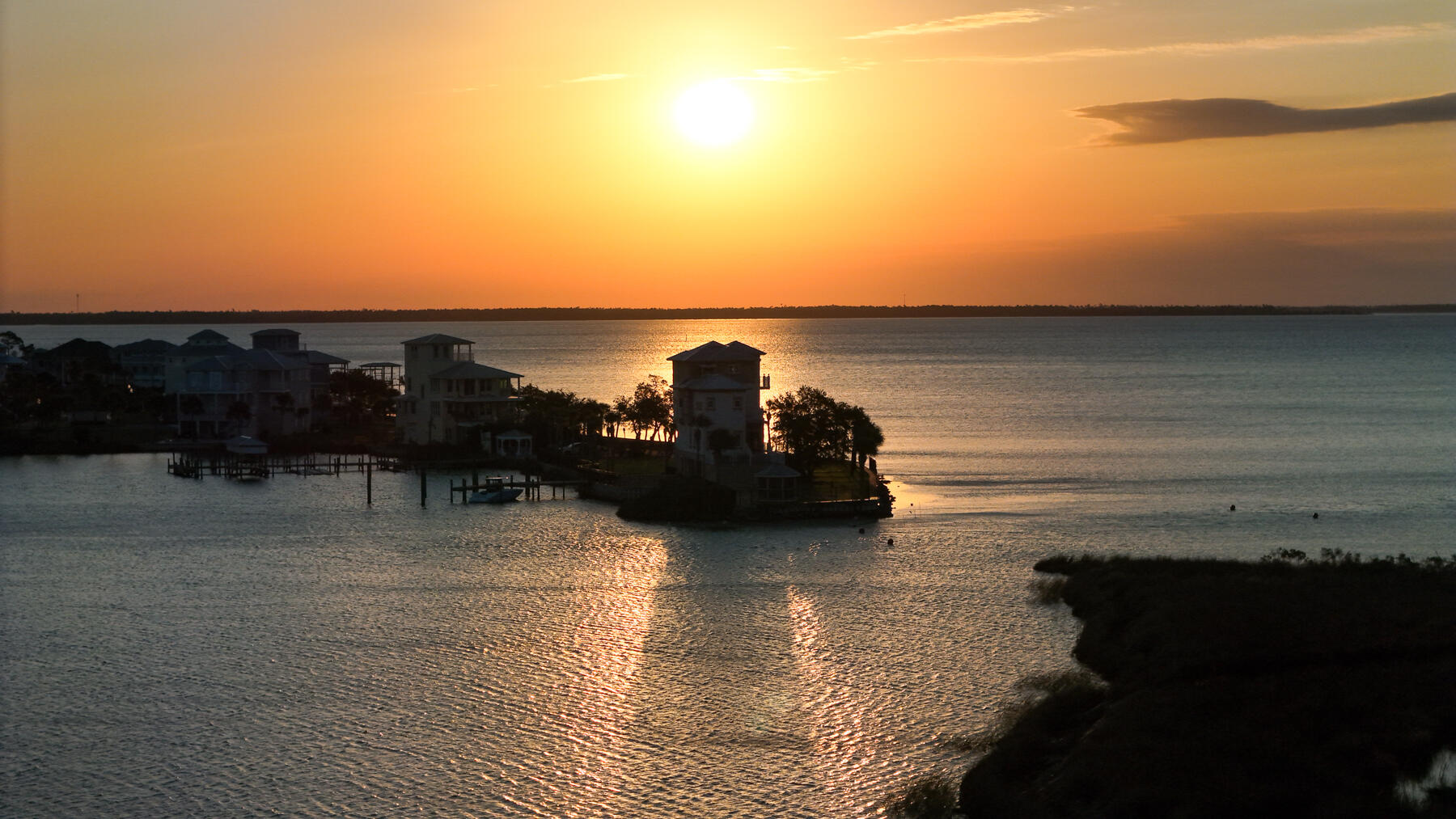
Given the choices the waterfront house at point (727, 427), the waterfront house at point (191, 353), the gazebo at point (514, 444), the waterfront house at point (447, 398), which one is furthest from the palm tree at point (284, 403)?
the waterfront house at point (727, 427)

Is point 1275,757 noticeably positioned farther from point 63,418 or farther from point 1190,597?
point 63,418

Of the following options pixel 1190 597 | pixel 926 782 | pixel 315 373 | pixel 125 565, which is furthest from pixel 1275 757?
pixel 315 373

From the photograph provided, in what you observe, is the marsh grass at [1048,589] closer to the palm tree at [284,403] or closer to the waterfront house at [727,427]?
the waterfront house at [727,427]

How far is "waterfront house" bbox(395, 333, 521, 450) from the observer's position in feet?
260

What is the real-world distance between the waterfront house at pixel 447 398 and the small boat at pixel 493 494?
14838 mm

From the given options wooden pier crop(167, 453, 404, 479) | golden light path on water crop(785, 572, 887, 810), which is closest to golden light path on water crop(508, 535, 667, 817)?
golden light path on water crop(785, 572, 887, 810)

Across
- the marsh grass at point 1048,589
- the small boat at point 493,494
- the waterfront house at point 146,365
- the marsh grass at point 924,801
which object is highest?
the waterfront house at point 146,365

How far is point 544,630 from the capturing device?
3506 cm

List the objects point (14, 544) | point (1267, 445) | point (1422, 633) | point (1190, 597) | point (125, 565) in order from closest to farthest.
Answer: point (1422, 633) → point (1190, 597) → point (125, 565) → point (14, 544) → point (1267, 445)

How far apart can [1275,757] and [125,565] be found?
3838 centimetres

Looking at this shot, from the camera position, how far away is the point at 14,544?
4866cm

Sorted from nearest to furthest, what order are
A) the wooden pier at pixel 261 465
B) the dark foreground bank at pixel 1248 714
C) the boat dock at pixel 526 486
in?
the dark foreground bank at pixel 1248 714, the boat dock at pixel 526 486, the wooden pier at pixel 261 465

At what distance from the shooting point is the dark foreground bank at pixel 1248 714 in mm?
20016

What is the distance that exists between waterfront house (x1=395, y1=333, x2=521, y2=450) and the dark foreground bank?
53.5 m
